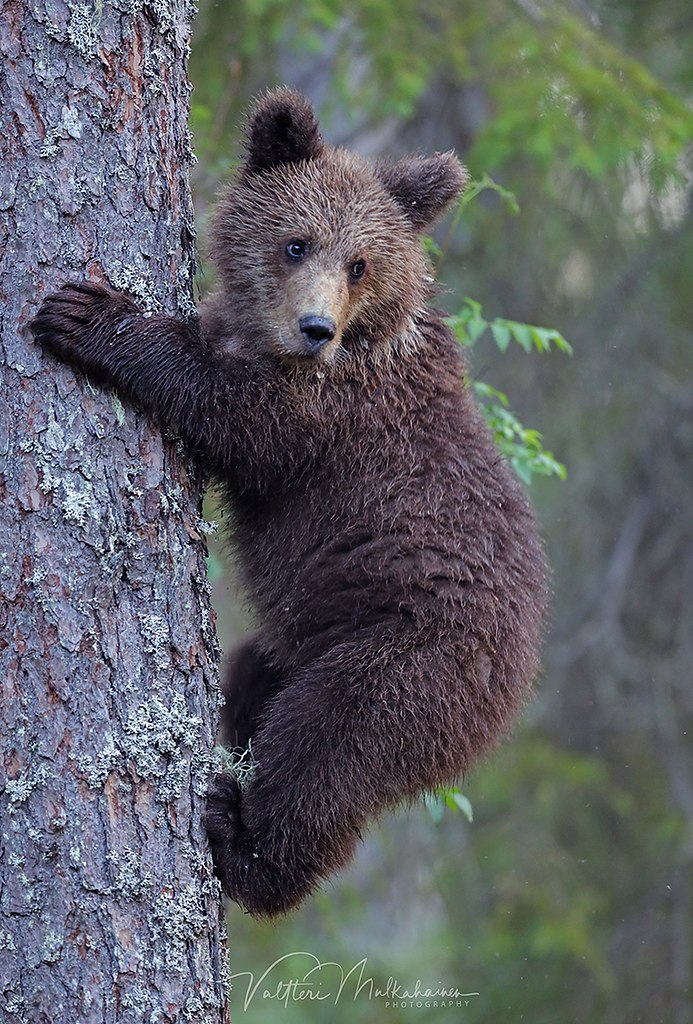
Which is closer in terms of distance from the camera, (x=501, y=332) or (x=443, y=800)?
(x=443, y=800)

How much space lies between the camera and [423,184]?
14.5 feet

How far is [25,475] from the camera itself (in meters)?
3.09

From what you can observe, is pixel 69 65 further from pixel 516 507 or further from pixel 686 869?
pixel 686 869

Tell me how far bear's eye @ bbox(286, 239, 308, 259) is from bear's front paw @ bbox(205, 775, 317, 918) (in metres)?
1.82

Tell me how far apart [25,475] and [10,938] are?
45.9 inches

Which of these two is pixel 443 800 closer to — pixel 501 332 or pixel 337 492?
pixel 337 492

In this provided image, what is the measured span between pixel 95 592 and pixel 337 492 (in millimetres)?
1212

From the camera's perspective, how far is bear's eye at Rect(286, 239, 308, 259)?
13.7 ft

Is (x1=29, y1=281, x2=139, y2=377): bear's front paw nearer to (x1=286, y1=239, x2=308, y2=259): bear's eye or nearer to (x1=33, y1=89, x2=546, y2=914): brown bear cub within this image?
(x1=33, y1=89, x2=546, y2=914): brown bear cub

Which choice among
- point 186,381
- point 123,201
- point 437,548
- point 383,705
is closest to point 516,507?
point 437,548

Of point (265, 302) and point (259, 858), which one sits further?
point (265, 302)

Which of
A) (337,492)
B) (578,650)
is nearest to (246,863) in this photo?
(337,492)

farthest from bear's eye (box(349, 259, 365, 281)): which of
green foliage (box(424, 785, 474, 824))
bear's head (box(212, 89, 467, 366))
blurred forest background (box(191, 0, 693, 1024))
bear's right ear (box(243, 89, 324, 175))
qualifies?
blurred forest background (box(191, 0, 693, 1024))

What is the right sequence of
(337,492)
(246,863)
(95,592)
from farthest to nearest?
(337,492), (246,863), (95,592)
